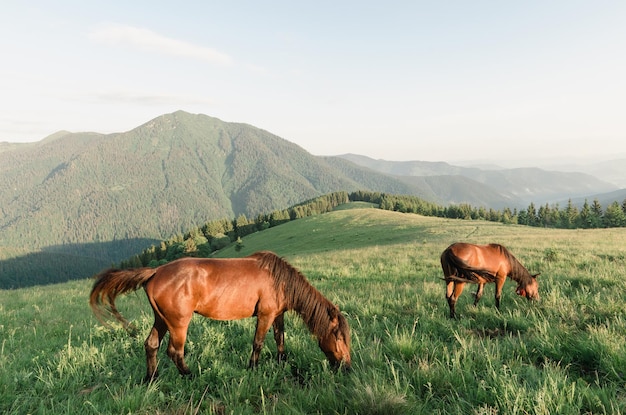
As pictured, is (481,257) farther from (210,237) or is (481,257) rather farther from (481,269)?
(210,237)

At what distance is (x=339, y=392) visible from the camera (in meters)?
3.96

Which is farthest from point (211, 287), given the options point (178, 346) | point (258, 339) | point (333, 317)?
point (333, 317)

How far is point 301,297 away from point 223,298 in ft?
4.38

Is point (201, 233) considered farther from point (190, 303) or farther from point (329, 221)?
point (190, 303)

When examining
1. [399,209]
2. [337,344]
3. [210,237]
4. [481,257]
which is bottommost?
[210,237]

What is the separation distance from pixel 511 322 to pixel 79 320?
37.6 ft

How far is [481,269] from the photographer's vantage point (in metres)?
7.84

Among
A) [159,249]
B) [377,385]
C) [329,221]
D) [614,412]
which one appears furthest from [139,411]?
[159,249]

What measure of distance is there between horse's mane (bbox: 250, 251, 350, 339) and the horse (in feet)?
12.6

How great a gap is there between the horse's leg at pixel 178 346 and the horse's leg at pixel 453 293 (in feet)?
19.1

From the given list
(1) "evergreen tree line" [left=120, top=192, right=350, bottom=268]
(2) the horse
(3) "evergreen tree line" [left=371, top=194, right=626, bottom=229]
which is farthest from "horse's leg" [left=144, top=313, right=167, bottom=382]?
(3) "evergreen tree line" [left=371, top=194, right=626, bottom=229]

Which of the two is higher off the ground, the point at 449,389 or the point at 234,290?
the point at 234,290

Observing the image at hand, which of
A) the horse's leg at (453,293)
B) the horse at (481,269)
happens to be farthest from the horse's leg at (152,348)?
the horse at (481,269)

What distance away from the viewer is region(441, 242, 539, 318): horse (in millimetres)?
7820
